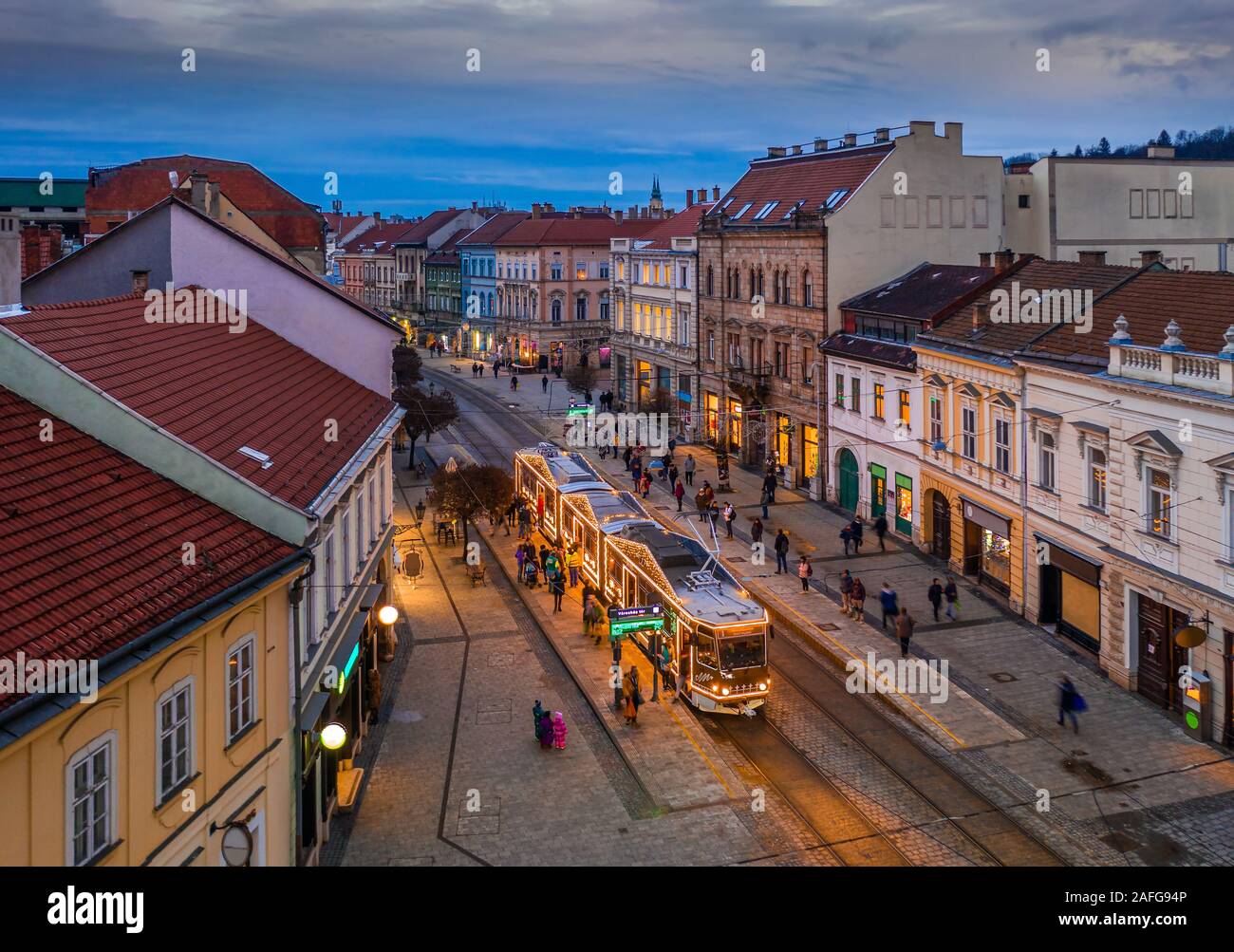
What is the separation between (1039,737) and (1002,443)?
1166 centimetres

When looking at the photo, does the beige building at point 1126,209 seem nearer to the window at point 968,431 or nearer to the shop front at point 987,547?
the window at point 968,431

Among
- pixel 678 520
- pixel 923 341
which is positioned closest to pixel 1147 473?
pixel 923 341

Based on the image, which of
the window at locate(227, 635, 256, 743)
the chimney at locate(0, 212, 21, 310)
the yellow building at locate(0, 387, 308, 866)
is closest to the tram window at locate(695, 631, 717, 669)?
the yellow building at locate(0, 387, 308, 866)

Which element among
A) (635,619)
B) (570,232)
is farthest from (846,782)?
(570,232)

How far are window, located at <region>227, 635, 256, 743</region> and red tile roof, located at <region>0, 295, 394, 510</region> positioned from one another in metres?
2.87

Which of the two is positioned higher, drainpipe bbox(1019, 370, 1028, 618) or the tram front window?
drainpipe bbox(1019, 370, 1028, 618)

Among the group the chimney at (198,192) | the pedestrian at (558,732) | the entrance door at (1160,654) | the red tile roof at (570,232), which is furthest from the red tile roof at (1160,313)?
the red tile roof at (570,232)

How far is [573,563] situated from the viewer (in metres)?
37.1

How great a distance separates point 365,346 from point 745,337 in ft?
98.9

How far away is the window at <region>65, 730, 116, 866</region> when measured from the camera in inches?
442

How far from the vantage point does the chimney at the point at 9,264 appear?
17.8 metres

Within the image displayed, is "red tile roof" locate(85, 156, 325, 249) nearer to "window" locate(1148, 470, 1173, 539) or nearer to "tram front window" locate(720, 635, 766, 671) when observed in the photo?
"tram front window" locate(720, 635, 766, 671)

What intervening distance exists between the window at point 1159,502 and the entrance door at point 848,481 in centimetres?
2022

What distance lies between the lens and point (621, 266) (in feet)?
251
